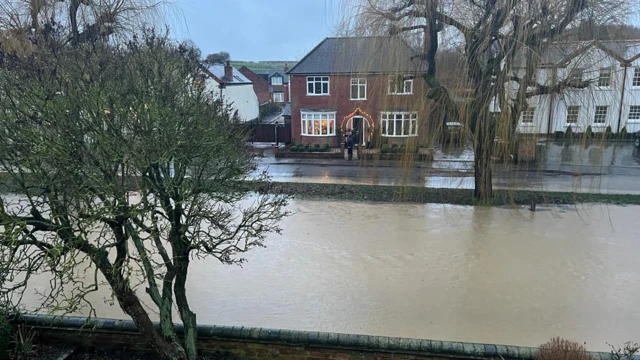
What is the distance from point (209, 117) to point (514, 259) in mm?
6056

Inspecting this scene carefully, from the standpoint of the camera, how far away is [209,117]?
5.31 meters

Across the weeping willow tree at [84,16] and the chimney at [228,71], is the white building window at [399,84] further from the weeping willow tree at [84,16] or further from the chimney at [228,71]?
the chimney at [228,71]

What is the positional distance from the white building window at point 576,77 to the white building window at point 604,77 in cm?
38

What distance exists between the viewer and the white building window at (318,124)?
69.7 feet

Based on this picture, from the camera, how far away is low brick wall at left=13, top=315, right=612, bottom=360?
4281mm

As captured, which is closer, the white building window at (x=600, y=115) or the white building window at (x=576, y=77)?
the white building window at (x=576, y=77)

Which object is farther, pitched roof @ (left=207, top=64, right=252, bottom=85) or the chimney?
the chimney

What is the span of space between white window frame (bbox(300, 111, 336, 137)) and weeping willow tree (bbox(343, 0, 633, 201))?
11418 millimetres

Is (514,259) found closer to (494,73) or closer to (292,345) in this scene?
(494,73)

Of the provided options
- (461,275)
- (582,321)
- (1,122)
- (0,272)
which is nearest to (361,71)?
(461,275)

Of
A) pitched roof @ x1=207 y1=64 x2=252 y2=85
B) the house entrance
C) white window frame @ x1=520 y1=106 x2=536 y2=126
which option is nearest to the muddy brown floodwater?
white window frame @ x1=520 y1=106 x2=536 y2=126

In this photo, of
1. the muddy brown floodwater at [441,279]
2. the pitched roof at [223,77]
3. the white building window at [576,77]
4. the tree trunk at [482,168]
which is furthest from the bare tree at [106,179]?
the pitched roof at [223,77]

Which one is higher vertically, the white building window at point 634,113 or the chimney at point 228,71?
the chimney at point 228,71

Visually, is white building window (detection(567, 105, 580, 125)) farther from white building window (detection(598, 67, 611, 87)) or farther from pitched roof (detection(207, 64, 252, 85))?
pitched roof (detection(207, 64, 252, 85))
